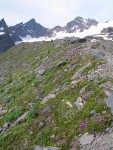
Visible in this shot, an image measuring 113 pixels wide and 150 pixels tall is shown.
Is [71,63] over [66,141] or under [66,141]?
over

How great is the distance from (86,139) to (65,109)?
12.2ft

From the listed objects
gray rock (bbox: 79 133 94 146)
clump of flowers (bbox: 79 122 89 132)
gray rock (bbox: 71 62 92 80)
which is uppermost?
gray rock (bbox: 71 62 92 80)

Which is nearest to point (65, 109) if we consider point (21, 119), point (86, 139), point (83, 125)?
point (83, 125)

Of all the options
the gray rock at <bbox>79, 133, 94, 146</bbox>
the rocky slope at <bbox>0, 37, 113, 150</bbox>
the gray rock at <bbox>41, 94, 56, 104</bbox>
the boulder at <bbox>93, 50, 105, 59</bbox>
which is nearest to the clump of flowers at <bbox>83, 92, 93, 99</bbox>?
the rocky slope at <bbox>0, 37, 113, 150</bbox>

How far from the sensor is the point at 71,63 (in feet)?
90.5

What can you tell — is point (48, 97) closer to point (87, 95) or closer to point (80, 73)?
point (80, 73)

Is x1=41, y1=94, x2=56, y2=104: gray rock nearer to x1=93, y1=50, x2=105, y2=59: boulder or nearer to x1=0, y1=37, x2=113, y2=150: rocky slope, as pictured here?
x1=0, y1=37, x2=113, y2=150: rocky slope

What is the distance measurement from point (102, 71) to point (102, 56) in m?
4.73

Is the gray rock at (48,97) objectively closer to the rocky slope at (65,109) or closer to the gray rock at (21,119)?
the rocky slope at (65,109)

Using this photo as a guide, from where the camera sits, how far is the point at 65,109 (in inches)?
757

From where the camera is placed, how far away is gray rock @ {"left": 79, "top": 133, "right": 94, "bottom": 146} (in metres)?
15.6

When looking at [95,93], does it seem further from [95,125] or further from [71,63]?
[71,63]

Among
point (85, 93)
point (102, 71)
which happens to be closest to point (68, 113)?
point (85, 93)

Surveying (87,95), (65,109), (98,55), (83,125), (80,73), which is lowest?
(83,125)
